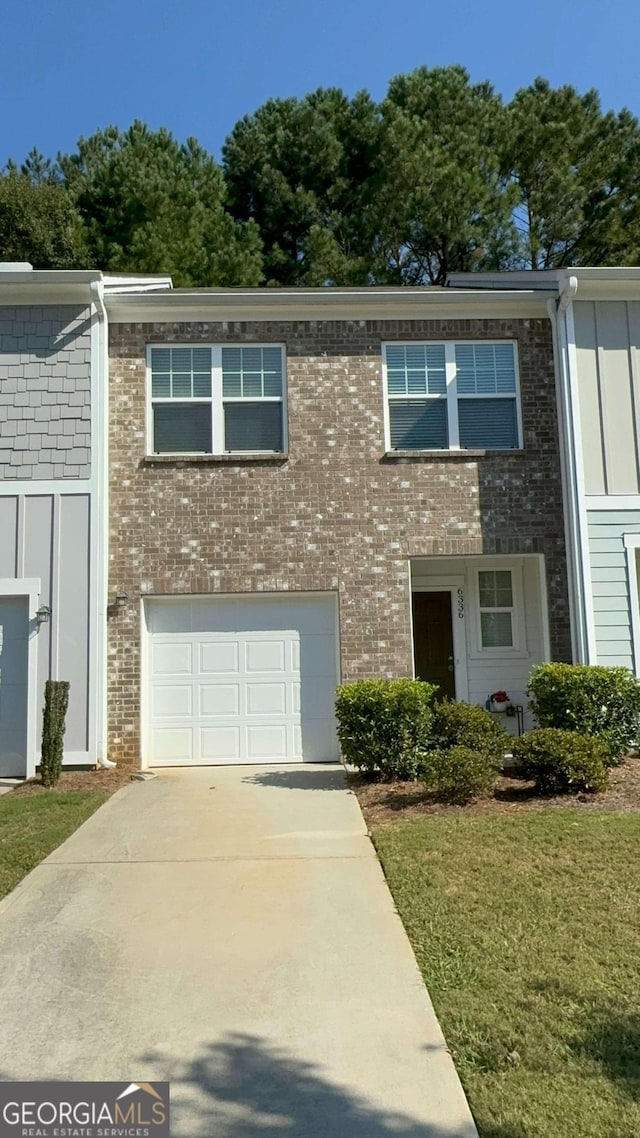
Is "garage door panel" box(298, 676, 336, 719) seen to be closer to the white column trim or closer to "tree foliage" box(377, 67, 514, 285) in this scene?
the white column trim

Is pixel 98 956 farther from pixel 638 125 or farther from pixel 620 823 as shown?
pixel 638 125

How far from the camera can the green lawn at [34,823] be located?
21.4 ft

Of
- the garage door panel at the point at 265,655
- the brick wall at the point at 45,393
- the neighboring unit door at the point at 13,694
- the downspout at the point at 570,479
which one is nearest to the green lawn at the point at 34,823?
the neighboring unit door at the point at 13,694

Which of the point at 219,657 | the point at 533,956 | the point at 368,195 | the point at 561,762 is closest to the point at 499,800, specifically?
the point at 561,762

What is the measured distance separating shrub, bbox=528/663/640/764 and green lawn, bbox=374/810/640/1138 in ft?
6.37

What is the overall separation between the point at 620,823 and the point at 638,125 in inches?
775

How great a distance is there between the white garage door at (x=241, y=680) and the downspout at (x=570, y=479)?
2933 mm

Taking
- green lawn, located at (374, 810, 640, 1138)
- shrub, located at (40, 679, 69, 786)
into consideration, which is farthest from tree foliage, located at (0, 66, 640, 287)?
green lawn, located at (374, 810, 640, 1138)

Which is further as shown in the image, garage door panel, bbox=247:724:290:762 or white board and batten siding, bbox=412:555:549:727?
white board and batten siding, bbox=412:555:549:727

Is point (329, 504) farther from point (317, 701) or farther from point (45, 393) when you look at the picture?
point (45, 393)

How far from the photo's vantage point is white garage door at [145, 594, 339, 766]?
11.0m

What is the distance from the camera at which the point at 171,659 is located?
36.2 feet

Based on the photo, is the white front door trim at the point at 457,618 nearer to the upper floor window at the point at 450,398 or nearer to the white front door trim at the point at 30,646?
the upper floor window at the point at 450,398

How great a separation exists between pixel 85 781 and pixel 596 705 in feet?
18.3
